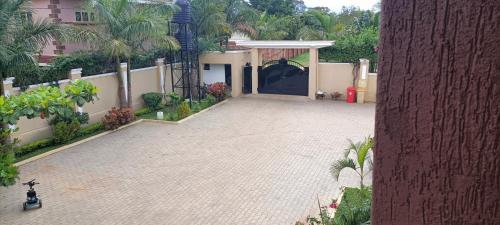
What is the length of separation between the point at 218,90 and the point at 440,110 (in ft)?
63.1

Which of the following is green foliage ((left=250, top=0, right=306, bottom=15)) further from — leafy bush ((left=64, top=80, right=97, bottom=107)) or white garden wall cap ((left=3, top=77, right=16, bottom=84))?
leafy bush ((left=64, top=80, right=97, bottom=107))

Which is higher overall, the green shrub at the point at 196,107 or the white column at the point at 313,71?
the white column at the point at 313,71

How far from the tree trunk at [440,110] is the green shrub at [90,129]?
14.7 metres

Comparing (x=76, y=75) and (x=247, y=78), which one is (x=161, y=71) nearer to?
(x=247, y=78)

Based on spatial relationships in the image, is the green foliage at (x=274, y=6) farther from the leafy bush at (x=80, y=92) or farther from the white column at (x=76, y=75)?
the leafy bush at (x=80, y=92)

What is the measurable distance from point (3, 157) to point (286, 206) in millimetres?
5669

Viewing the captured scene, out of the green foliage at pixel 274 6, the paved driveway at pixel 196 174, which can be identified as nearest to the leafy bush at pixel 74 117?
the paved driveway at pixel 196 174

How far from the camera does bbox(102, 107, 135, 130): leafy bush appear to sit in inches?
593

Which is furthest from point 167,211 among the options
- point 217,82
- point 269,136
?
point 217,82

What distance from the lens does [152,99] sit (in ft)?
59.5

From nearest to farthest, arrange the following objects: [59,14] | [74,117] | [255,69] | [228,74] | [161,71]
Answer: [74,117] → [59,14] → [161,71] → [255,69] → [228,74]

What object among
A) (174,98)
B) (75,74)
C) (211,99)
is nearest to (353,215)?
(75,74)

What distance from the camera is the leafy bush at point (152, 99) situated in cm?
1814

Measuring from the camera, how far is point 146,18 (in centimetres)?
1573
